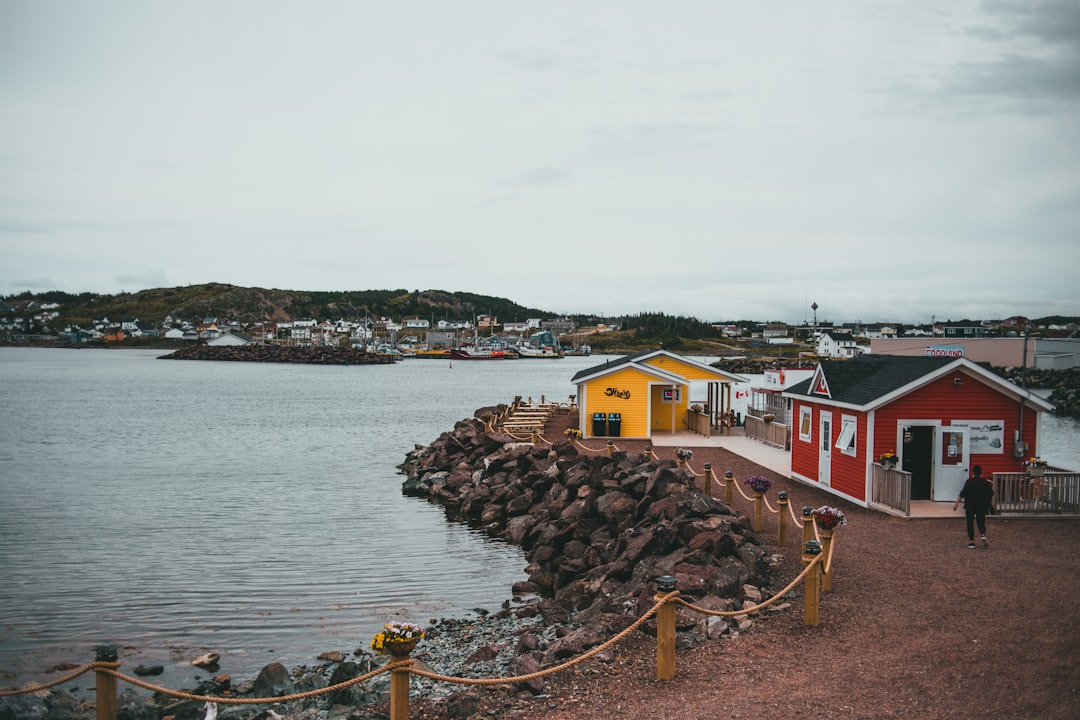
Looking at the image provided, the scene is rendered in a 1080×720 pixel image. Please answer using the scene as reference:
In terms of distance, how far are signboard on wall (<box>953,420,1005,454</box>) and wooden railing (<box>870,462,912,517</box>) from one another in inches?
85.4

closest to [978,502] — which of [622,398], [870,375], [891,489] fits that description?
[891,489]

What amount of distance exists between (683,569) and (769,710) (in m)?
4.90

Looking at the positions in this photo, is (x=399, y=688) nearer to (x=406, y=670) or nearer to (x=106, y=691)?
(x=406, y=670)

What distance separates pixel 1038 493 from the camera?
18.4 meters

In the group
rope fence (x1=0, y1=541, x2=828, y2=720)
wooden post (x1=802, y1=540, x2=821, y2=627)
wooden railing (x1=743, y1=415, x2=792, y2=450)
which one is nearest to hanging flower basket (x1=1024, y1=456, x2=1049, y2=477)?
rope fence (x1=0, y1=541, x2=828, y2=720)

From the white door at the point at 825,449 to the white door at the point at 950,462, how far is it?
2864mm

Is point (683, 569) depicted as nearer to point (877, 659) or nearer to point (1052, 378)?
point (877, 659)

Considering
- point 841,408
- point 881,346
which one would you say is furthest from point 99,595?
point 881,346

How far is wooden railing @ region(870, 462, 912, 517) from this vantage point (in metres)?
18.3

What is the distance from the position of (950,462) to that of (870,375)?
3.04m

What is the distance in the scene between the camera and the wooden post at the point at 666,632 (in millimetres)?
9484

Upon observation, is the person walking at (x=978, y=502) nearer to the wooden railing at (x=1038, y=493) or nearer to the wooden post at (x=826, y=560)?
the wooden railing at (x=1038, y=493)

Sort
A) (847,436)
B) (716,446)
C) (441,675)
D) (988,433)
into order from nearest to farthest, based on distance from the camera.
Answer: (441,675)
(988,433)
(847,436)
(716,446)

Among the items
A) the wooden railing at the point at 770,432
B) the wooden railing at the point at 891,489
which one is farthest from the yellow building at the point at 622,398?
the wooden railing at the point at 891,489
